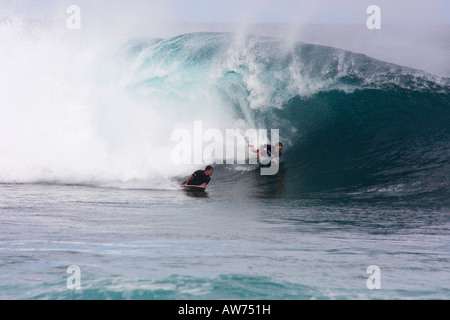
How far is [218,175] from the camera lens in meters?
11.3

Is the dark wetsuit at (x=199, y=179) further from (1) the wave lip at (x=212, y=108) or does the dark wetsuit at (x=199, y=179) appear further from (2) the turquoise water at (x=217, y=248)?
(1) the wave lip at (x=212, y=108)

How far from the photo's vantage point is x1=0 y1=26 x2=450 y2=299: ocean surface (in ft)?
13.7

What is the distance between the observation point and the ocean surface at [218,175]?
4184 mm

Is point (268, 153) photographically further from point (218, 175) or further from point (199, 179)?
point (199, 179)

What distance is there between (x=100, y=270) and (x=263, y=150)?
8.10 meters

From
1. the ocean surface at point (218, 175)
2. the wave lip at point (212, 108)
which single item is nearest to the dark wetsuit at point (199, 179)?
the ocean surface at point (218, 175)

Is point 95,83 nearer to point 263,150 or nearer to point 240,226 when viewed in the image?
point 263,150

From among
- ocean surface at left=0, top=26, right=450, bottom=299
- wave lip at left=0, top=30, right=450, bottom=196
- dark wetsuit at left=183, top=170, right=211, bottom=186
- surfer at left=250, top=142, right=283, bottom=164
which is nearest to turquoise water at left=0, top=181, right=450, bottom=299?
ocean surface at left=0, top=26, right=450, bottom=299

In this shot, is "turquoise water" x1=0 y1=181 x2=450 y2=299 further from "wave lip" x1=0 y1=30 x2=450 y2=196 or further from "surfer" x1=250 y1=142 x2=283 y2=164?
"surfer" x1=250 y1=142 x2=283 y2=164

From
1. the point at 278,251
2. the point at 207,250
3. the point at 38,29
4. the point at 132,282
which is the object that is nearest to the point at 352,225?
the point at 278,251

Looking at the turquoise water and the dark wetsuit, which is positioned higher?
the dark wetsuit

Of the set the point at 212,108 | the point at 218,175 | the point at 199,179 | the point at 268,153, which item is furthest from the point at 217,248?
the point at 212,108

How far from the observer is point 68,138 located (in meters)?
11.9

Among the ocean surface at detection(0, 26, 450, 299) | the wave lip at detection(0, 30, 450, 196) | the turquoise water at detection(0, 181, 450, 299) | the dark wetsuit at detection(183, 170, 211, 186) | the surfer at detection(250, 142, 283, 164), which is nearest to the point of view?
the turquoise water at detection(0, 181, 450, 299)
